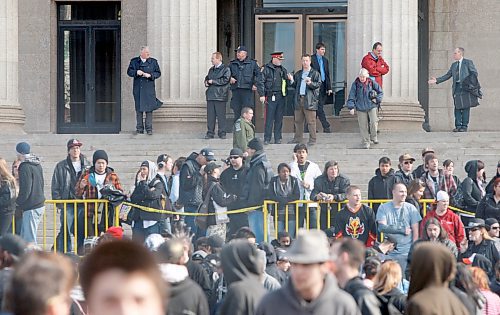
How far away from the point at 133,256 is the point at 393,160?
1803 cm

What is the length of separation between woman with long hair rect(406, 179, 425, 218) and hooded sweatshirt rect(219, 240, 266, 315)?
296 inches

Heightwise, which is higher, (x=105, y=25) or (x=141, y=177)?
(x=105, y=25)

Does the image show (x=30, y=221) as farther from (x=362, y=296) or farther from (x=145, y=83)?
(x=362, y=296)

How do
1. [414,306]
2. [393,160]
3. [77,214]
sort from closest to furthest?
[414,306] < [77,214] < [393,160]

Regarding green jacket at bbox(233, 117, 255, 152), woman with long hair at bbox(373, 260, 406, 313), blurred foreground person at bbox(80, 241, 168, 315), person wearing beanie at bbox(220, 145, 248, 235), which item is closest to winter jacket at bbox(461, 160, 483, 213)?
person wearing beanie at bbox(220, 145, 248, 235)

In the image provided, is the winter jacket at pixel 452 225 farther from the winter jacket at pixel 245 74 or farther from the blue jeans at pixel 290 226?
the winter jacket at pixel 245 74

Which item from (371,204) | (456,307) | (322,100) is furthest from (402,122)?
(456,307)

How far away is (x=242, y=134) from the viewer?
20.3 m

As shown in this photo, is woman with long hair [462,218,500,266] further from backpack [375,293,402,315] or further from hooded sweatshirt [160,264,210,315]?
hooded sweatshirt [160,264,210,315]

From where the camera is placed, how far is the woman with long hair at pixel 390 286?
356 inches

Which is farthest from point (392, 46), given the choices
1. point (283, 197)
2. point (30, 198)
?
point (30, 198)

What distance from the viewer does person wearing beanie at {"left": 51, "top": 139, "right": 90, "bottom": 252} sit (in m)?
16.7

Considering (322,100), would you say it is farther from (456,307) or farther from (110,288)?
(110,288)

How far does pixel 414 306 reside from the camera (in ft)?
24.4
